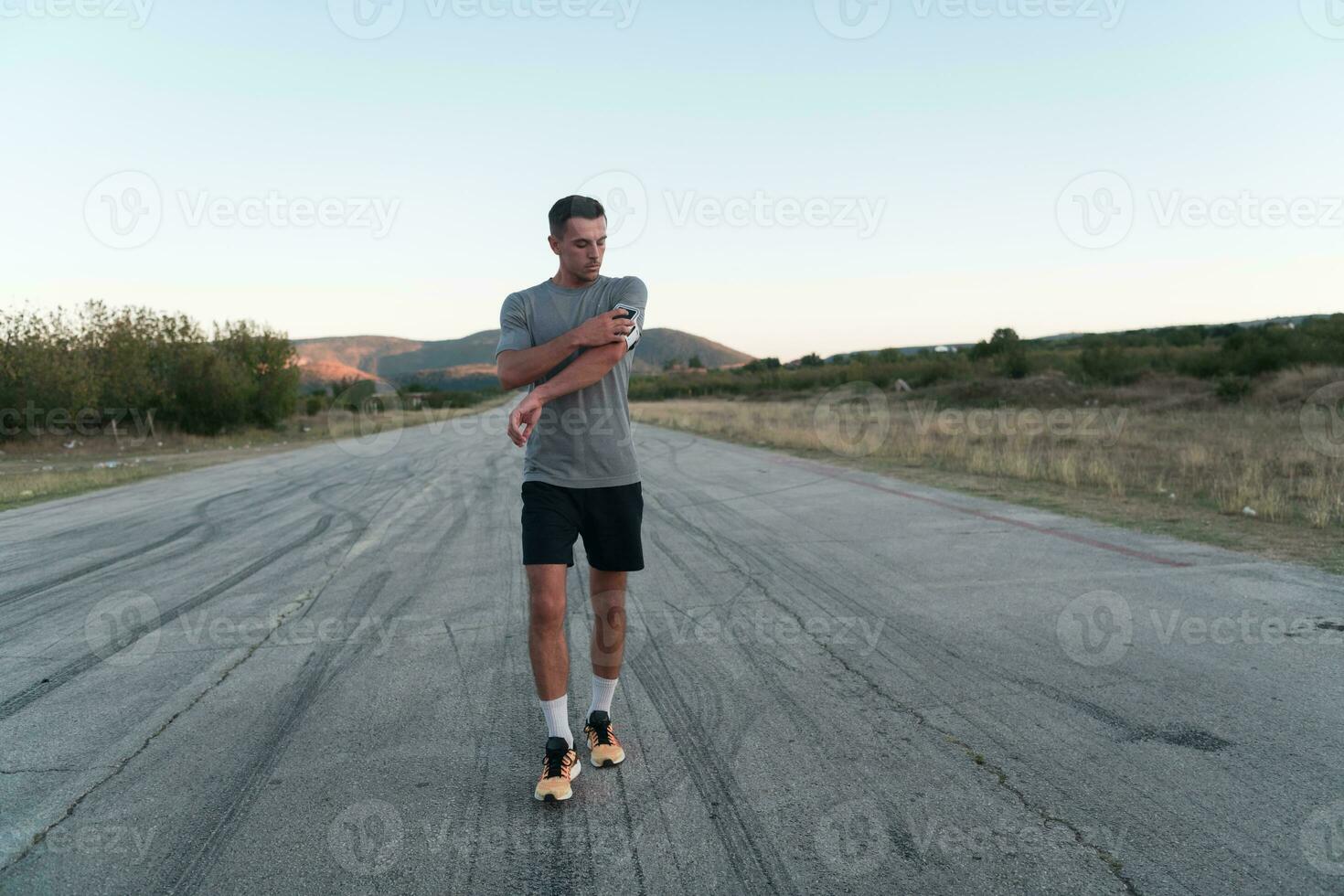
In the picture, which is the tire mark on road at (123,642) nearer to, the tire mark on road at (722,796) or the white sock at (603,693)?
the white sock at (603,693)

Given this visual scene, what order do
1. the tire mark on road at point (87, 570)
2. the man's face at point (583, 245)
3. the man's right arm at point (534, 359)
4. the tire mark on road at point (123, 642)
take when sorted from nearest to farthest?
the man's right arm at point (534, 359) < the man's face at point (583, 245) < the tire mark on road at point (123, 642) < the tire mark on road at point (87, 570)

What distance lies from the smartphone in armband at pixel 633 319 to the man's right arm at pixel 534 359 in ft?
0.63

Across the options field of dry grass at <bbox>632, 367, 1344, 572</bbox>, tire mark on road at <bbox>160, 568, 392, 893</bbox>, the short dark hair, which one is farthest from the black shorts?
field of dry grass at <bbox>632, 367, 1344, 572</bbox>

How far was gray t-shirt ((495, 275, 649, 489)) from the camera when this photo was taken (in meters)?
3.45

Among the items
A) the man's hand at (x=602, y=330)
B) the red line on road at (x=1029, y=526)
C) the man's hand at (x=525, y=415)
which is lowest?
the red line on road at (x=1029, y=526)

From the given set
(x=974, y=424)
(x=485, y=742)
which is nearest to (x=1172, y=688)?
(x=485, y=742)

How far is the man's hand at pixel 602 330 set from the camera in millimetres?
3285

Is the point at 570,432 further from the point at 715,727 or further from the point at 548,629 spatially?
the point at 715,727

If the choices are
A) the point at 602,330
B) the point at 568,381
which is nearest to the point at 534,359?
the point at 568,381

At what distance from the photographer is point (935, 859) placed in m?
2.71

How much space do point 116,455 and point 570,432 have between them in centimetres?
3165

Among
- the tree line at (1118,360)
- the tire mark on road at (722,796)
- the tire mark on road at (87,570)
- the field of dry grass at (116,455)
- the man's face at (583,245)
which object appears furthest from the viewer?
the tree line at (1118,360)

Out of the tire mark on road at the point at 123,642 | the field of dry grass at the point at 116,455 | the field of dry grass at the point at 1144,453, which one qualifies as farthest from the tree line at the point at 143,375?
the tire mark on road at the point at 123,642

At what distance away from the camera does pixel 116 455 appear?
29.1 metres
